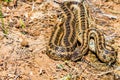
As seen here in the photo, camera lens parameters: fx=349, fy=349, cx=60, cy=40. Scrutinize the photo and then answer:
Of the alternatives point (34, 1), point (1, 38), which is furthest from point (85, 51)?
point (34, 1)

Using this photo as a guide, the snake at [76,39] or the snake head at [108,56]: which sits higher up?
the snake at [76,39]

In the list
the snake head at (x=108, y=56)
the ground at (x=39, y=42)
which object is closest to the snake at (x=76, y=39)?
the snake head at (x=108, y=56)

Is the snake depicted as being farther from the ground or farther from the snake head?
the ground

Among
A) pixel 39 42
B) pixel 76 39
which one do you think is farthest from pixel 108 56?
pixel 39 42

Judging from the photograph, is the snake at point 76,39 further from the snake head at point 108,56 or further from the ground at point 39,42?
the ground at point 39,42

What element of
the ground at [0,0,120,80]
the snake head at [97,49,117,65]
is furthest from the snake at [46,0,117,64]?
the ground at [0,0,120,80]

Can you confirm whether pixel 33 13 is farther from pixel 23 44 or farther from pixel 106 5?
pixel 106 5

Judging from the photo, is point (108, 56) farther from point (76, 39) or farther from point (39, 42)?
point (39, 42)
